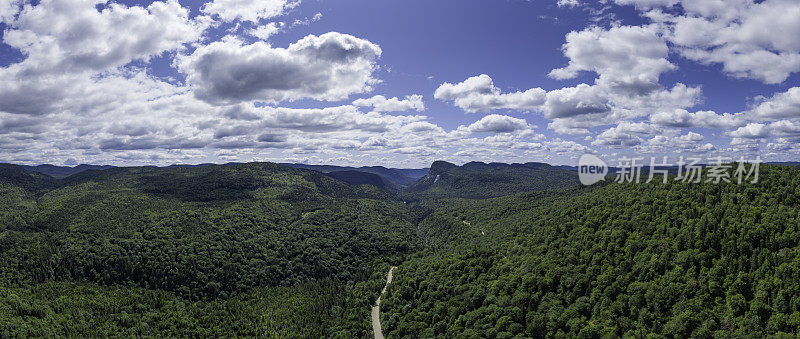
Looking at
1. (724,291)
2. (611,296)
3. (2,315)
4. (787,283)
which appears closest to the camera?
(787,283)

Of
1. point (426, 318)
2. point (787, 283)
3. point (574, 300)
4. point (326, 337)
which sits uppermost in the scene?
point (787, 283)

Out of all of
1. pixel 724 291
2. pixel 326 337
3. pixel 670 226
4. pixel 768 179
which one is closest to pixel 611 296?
pixel 724 291

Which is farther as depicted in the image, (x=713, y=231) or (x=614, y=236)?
(x=614, y=236)

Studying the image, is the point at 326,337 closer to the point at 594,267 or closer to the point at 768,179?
the point at 594,267

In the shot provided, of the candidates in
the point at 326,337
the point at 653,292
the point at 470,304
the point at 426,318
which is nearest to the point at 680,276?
the point at 653,292

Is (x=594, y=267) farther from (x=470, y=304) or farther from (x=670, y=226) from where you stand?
(x=470, y=304)

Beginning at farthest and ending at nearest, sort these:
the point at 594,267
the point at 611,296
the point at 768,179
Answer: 1. the point at 768,179
2. the point at 594,267
3. the point at 611,296

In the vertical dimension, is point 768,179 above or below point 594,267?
above
